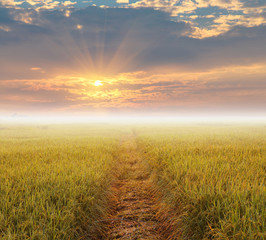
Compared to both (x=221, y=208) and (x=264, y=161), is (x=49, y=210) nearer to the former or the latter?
(x=221, y=208)

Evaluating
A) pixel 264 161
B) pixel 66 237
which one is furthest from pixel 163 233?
pixel 264 161

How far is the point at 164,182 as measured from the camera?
7.02 metres

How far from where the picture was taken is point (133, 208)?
6176 millimetres

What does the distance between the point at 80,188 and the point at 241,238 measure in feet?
14.7

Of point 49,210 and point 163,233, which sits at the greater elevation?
point 49,210

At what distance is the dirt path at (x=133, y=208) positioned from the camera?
4.68 meters

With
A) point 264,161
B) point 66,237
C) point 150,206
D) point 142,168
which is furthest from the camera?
point 142,168

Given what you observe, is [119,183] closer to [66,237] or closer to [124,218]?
[124,218]

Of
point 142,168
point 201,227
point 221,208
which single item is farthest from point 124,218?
point 142,168

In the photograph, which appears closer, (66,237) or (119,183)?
(66,237)

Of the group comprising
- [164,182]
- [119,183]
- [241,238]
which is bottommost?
[119,183]

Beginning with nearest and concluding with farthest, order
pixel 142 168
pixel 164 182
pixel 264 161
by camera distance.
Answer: pixel 164 182
pixel 264 161
pixel 142 168

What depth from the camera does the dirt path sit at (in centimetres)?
468

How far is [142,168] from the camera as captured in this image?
10.9 metres
